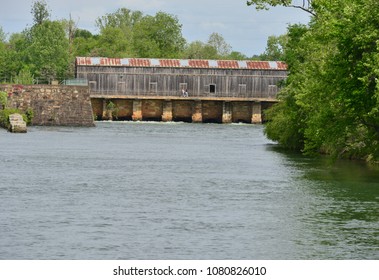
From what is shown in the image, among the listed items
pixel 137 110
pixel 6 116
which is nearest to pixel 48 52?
pixel 137 110

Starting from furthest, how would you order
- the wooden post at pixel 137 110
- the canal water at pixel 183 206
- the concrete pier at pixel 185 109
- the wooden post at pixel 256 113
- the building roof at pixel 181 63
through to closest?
the wooden post at pixel 256 113, the concrete pier at pixel 185 109, the wooden post at pixel 137 110, the building roof at pixel 181 63, the canal water at pixel 183 206

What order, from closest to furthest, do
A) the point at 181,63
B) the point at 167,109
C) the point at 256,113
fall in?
the point at 256,113 < the point at 167,109 < the point at 181,63

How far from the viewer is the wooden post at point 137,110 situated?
401 feet

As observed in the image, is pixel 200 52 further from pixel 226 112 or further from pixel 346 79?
pixel 346 79

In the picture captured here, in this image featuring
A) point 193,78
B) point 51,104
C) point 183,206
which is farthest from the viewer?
point 193,78

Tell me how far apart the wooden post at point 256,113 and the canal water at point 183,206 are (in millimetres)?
59941

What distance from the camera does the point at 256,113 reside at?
123688 millimetres

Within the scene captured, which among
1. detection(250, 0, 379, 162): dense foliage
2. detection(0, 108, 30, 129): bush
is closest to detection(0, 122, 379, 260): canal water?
detection(250, 0, 379, 162): dense foliage

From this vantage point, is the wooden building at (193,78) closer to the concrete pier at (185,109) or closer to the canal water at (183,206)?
the concrete pier at (185,109)

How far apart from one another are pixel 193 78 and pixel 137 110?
6.90m

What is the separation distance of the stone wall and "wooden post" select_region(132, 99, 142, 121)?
20390mm

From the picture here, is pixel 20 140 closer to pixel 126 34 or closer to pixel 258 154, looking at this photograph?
pixel 258 154

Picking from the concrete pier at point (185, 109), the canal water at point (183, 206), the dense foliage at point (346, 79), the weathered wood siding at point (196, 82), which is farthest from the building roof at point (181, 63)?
the dense foliage at point (346, 79)

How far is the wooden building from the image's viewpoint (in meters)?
122
